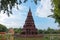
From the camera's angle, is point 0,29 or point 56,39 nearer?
point 56,39

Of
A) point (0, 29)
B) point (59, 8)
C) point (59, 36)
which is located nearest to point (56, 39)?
point (59, 36)

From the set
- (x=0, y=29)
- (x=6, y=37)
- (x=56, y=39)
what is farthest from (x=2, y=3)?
(x=0, y=29)

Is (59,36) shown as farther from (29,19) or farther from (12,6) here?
(29,19)

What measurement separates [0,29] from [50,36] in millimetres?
17712

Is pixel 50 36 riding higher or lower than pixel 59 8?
lower

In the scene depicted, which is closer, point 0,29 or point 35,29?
point 35,29

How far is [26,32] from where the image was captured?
2408 centimetres

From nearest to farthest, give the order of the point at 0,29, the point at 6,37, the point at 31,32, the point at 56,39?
1. the point at 56,39
2. the point at 6,37
3. the point at 31,32
4. the point at 0,29

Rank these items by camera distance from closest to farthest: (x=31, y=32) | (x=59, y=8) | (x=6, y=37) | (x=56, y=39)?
(x=59, y=8) → (x=56, y=39) → (x=6, y=37) → (x=31, y=32)

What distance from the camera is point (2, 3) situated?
4039 mm

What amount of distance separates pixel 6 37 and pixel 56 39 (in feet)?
13.4

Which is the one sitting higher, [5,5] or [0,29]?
[5,5]

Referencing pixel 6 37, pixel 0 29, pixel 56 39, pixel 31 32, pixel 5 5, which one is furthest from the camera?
pixel 0 29

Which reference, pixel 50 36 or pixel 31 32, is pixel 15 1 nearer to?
pixel 50 36
